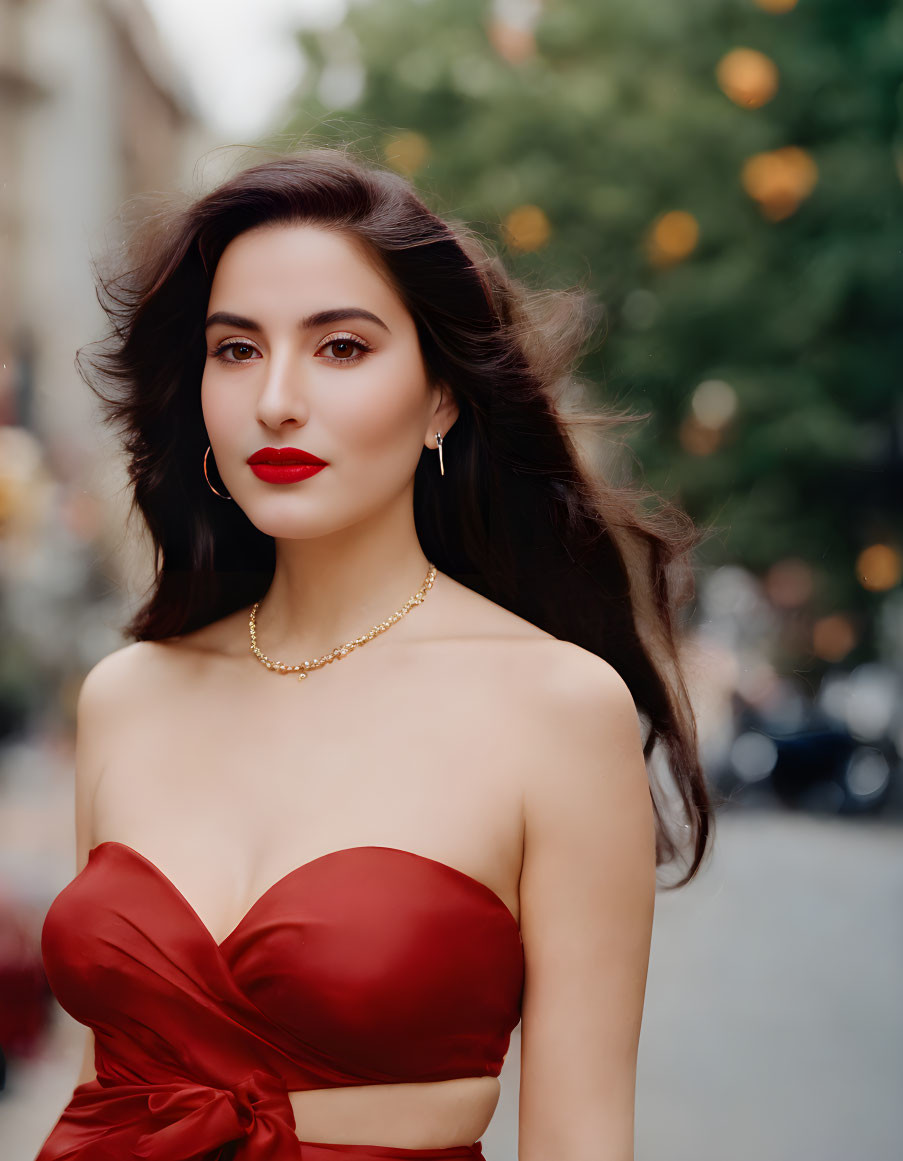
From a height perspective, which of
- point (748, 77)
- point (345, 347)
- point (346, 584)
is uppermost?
point (748, 77)

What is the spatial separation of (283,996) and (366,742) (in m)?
0.32

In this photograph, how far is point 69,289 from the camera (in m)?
4.23

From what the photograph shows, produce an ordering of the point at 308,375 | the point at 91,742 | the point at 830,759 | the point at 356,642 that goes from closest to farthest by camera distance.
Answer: the point at 308,375 → the point at 356,642 → the point at 91,742 → the point at 830,759

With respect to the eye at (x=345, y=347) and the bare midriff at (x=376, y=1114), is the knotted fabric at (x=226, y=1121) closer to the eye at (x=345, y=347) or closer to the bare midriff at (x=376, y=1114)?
the bare midriff at (x=376, y=1114)

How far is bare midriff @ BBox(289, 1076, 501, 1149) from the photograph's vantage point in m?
1.43

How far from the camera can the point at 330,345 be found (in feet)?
5.01

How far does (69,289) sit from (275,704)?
3.01 meters

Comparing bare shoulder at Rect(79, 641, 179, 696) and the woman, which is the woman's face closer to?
the woman

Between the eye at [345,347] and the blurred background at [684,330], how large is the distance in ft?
5.68

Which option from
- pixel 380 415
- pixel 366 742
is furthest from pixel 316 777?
pixel 380 415

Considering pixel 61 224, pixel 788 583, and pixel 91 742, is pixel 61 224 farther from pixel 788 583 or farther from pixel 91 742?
pixel 91 742

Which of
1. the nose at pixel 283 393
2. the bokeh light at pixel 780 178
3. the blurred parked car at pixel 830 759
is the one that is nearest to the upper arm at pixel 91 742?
the nose at pixel 283 393

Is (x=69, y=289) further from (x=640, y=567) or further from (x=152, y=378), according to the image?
(x=640, y=567)

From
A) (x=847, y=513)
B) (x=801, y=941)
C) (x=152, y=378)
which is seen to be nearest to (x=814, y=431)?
(x=847, y=513)
